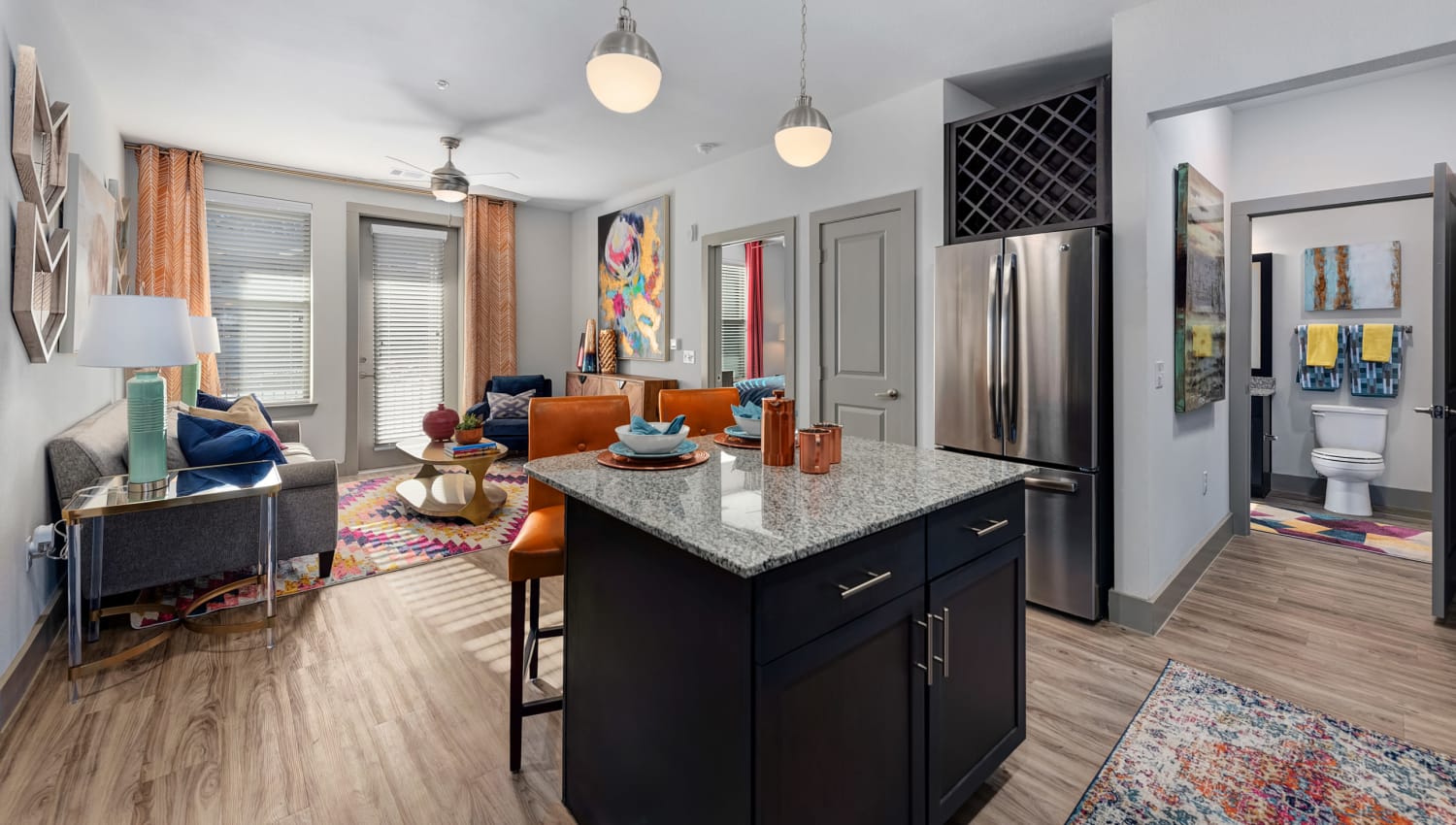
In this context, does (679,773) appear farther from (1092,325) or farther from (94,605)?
(94,605)

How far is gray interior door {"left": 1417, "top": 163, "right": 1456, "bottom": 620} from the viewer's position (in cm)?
254

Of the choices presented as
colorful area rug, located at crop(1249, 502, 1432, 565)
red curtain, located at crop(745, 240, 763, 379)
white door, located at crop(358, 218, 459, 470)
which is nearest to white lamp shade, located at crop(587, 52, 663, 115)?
red curtain, located at crop(745, 240, 763, 379)

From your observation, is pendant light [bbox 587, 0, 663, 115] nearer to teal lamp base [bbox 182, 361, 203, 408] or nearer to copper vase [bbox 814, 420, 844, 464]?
copper vase [bbox 814, 420, 844, 464]

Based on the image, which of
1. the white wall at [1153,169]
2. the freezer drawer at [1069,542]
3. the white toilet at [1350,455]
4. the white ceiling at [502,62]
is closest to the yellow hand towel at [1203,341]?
the white wall at [1153,169]

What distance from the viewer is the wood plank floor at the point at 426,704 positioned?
1648 millimetres

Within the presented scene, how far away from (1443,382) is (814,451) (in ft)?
9.47

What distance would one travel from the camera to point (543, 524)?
5.99 ft

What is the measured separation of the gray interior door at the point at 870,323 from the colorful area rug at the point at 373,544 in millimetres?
2247

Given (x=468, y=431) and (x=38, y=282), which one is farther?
(x=468, y=431)

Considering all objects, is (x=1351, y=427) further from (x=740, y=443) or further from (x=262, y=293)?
(x=262, y=293)

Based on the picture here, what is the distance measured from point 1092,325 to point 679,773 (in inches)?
93.7

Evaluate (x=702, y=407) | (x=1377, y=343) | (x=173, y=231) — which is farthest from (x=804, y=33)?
(x=173, y=231)

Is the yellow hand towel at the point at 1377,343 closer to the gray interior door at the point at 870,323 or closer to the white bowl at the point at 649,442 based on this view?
the gray interior door at the point at 870,323

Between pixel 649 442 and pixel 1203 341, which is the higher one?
pixel 1203 341
